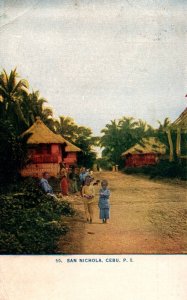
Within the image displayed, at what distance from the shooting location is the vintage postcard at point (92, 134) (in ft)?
16.8

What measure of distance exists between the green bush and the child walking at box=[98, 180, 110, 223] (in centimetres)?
48

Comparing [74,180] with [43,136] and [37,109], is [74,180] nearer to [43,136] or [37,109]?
[43,136]

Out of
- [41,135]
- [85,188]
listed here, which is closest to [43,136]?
[41,135]

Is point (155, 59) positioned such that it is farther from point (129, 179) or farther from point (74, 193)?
point (74, 193)

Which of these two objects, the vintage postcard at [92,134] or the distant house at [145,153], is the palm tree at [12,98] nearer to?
the vintage postcard at [92,134]

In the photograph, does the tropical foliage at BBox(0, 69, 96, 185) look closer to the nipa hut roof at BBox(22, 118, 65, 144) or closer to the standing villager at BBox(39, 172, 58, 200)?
the nipa hut roof at BBox(22, 118, 65, 144)

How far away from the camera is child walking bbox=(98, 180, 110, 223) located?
5.30m

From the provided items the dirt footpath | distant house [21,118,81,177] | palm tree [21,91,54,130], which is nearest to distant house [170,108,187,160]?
the dirt footpath

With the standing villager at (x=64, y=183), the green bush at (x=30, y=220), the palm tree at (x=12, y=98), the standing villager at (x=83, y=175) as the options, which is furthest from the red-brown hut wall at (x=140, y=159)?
the palm tree at (x=12, y=98)

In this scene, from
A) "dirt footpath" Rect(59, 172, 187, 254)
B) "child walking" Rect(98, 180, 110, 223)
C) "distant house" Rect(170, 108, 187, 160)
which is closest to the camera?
"dirt footpath" Rect(59, 172, 187, 254)

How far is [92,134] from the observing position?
17.8 feet

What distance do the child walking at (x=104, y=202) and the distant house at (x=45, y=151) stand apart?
0.60 meters

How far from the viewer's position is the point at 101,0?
17.0 ft

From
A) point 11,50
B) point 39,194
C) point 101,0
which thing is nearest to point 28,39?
point 11,50
